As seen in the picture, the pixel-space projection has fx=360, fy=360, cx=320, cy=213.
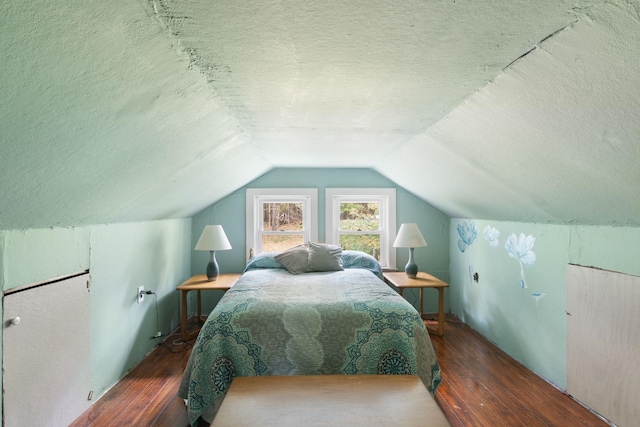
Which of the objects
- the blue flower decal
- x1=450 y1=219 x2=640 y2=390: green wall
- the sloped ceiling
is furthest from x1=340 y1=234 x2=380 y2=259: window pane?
the sloped ceiling

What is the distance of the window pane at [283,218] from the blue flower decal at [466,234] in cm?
195

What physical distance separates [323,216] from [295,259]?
93 cm

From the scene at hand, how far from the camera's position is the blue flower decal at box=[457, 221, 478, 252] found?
3895 millimetres

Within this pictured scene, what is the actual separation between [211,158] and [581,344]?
Answer: 280 cm

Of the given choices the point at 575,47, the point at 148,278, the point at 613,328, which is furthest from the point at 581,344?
the point at 148,278

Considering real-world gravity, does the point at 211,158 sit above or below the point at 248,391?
above

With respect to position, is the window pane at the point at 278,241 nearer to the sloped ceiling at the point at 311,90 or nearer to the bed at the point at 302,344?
the bed at the point at 302,344

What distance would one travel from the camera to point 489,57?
1.31 m

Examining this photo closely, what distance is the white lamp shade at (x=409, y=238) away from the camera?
396 centimetres

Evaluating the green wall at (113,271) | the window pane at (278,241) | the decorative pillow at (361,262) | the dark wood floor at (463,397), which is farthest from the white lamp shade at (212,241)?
the decorative pillow at (361,262)

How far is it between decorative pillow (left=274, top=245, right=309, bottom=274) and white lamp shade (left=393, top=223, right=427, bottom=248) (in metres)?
1.05

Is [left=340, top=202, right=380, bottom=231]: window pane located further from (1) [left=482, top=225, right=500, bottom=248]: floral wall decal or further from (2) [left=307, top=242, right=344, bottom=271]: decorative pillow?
(1) [left=482, top=225, right=500, bottom=248]: floral wall decal

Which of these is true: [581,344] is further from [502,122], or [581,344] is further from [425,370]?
[502,122]

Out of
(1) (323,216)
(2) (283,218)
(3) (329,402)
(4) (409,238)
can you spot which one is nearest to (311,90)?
(3) (329,402)
